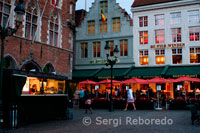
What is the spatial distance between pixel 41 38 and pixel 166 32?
14220 millimetres

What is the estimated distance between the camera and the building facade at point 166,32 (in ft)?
87.4

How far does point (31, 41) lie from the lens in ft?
64.2

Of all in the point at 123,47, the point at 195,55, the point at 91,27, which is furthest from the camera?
the point at 91,27

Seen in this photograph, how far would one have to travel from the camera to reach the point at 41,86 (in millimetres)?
11445

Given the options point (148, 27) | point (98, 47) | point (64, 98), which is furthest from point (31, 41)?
point (148, 27)

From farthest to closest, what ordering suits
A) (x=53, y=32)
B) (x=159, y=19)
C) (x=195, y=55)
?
(x=159, y=19) → (x=195, y=55) → (x=53, y=32)

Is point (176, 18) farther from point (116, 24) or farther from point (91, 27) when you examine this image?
point (91, 27)

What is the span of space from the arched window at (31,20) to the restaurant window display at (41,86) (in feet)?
27.8

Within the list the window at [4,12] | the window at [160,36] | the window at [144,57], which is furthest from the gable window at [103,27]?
the window at [4,12]

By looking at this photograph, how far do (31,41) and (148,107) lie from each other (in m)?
10.6

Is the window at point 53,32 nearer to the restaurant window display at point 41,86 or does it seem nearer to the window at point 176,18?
the restaurant window display at point 41,86

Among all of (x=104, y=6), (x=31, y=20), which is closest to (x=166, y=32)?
(x=104, y=6)

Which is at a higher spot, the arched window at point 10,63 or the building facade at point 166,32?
the building facade at point 166,32

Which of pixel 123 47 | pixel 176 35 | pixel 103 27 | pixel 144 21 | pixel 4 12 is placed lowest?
pixel 123 47
